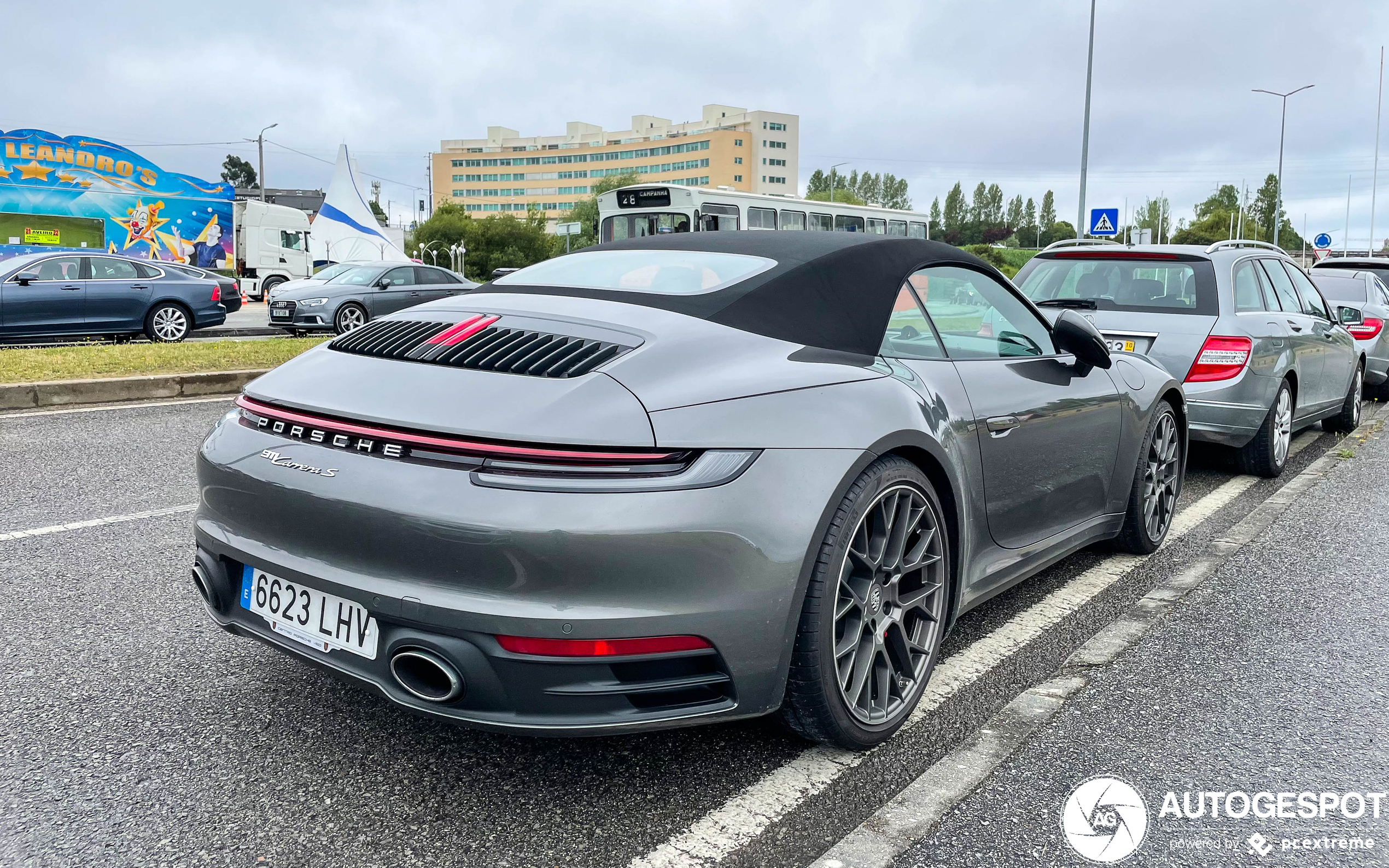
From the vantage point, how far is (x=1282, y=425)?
21.3 ft

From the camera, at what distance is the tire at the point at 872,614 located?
92.0 inches

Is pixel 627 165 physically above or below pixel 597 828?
above

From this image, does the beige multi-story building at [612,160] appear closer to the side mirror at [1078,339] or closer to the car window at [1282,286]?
the car window at [1282,286]

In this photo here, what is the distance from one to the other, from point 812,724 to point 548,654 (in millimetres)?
736

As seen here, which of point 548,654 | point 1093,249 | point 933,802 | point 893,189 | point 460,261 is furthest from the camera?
point 893,189

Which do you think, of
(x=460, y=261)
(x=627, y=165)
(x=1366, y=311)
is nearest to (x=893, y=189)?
(x=627, y=165)

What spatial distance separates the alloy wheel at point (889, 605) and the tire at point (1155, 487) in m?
1.84

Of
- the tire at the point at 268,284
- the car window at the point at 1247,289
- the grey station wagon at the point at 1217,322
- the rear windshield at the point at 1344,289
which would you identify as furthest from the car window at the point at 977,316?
the tire at the point at 268,284

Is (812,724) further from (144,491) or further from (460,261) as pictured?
(460,261)

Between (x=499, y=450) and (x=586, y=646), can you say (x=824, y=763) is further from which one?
(x=499, y=450)

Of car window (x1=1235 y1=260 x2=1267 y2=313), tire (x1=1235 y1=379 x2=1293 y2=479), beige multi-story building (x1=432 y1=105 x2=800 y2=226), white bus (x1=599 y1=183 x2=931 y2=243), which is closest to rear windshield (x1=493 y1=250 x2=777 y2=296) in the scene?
car window (x1=1235 y1=260 x2=1267 y2=313)

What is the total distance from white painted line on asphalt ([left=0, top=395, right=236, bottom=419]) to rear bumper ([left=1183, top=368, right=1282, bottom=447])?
7.64m

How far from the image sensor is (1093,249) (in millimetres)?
6777

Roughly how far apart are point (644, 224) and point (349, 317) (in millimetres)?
5455
